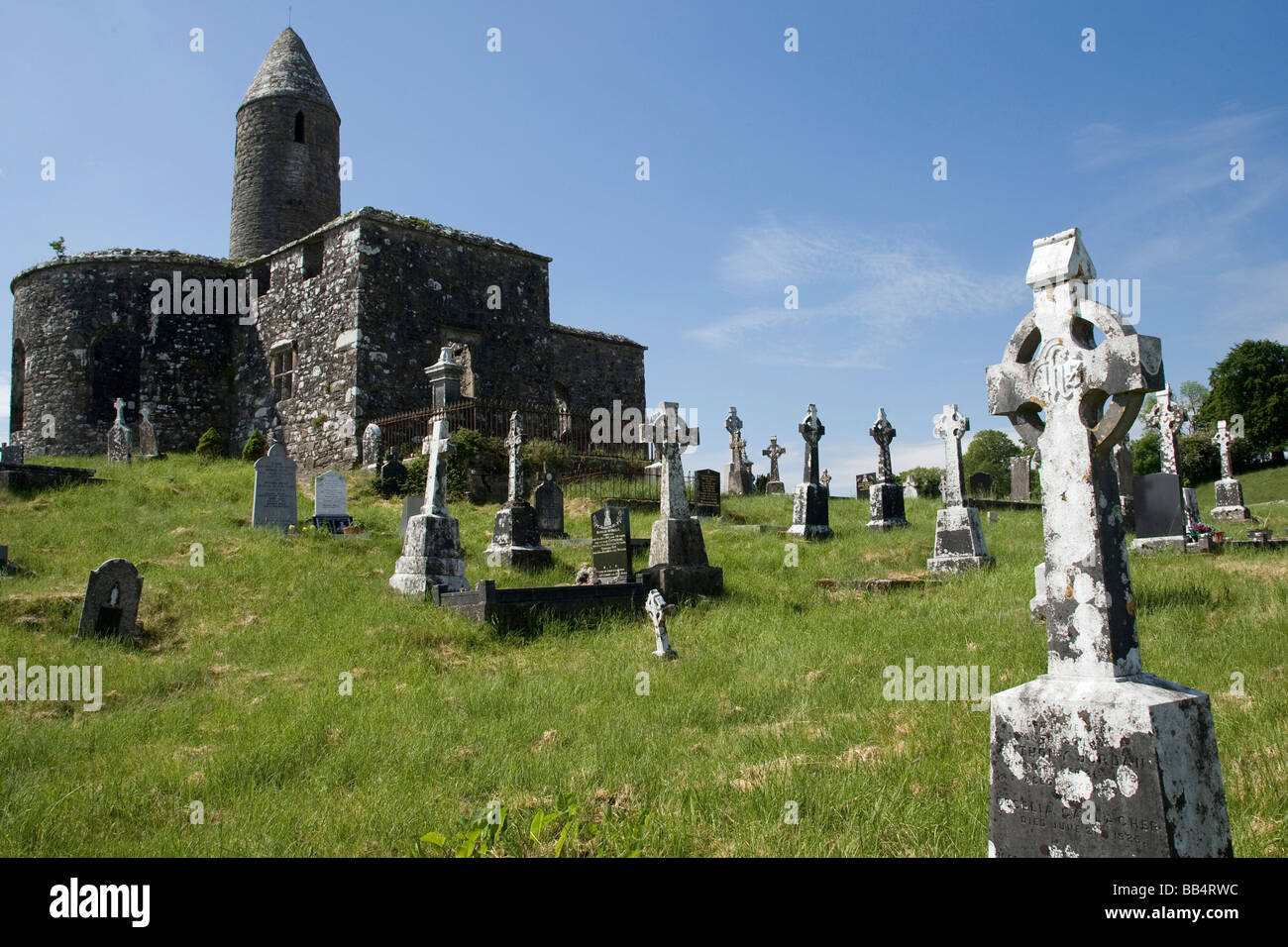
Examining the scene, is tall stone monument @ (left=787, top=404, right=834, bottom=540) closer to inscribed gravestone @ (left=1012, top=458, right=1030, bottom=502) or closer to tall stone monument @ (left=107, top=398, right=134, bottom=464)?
inscribed gravestone @ (left=1012, top=458, right=1030, bottom=502)

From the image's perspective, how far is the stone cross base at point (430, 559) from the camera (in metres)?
11.6

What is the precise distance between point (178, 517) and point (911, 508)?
14.4 metres

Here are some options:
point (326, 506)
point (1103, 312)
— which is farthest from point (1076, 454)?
point (326, 506)

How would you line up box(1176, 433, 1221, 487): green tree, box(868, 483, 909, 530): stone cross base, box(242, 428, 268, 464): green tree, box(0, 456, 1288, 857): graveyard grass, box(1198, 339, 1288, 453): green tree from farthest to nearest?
box(1198, 339, 1288, 453): green tree → box(1176, 433, 1221, 487): green tree → box(242, 428, 268, 464): green tree → box(868, 483, 909, 530): stone cross base → box(0, 456, 1288, 857): graveyard grass

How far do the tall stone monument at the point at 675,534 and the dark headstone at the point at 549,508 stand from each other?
4279mm

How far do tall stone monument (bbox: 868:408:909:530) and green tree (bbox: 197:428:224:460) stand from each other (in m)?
17.5

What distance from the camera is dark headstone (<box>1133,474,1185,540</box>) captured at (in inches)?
489

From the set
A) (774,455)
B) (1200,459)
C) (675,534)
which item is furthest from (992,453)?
(675,534)

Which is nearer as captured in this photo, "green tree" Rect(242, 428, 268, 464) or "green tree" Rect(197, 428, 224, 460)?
"green tree" Rect(242, 428, 268, 464)

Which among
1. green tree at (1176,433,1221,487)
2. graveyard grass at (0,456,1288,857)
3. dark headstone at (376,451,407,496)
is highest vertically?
green tree at (1176,433,1221,487)

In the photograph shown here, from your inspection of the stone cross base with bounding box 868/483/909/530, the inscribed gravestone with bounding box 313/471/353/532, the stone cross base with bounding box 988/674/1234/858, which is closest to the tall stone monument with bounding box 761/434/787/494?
the stone cross base with bounding box 868/483/909/530

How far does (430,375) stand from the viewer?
18.6 metres

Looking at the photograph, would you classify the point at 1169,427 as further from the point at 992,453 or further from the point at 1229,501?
the point at 992,453
